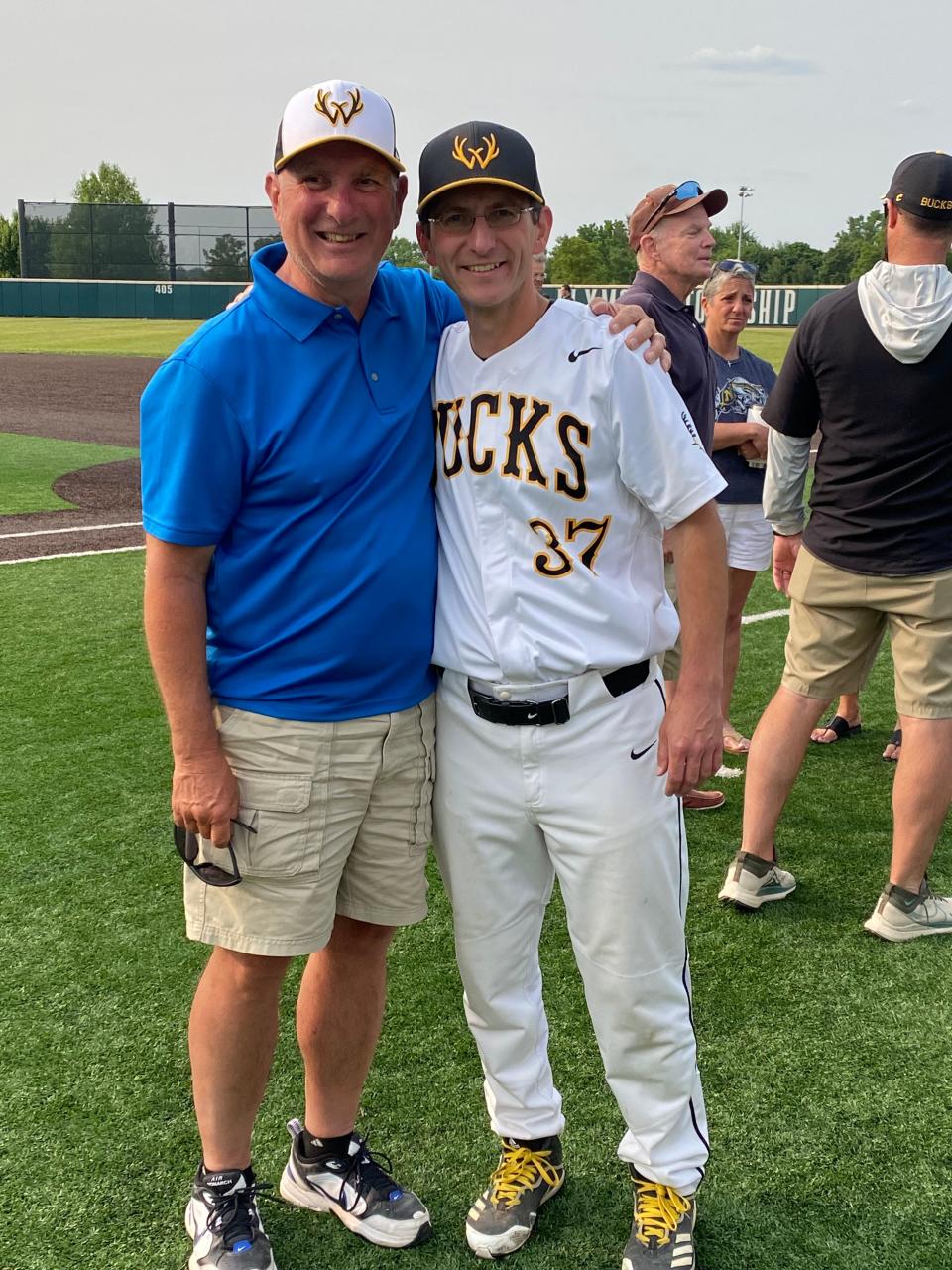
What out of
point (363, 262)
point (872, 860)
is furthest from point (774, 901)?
point (363, 262)

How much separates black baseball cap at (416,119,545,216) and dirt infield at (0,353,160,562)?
7234mm

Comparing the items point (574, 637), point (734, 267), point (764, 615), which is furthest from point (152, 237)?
point (574, 637)

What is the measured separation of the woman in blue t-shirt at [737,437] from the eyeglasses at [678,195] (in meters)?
0.85

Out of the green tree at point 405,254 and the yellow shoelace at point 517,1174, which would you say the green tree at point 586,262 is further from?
the yellow shoelace at point 517,1174

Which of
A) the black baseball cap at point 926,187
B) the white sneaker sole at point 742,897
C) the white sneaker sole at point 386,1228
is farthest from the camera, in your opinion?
the white sneaker sole at point 742,897

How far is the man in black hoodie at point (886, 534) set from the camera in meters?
3.52

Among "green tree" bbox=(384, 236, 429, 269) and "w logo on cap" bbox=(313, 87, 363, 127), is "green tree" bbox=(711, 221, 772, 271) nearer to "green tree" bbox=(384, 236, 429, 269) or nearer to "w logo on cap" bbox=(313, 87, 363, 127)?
"green tree" bbox=(384, 236, 429, 269)

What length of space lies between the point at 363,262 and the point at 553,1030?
6.95 feet

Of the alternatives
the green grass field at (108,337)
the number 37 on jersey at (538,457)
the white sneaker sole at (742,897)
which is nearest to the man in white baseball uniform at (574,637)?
the number 37 on jersey at (538,457)

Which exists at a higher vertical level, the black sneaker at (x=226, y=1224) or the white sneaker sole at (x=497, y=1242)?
the black sneaker at (x=226, y=1224)

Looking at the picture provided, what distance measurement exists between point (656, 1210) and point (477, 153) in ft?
7.19

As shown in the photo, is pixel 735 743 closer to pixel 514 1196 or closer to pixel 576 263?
pixel 514 1196

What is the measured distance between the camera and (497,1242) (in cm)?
249

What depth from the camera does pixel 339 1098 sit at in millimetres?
2660
